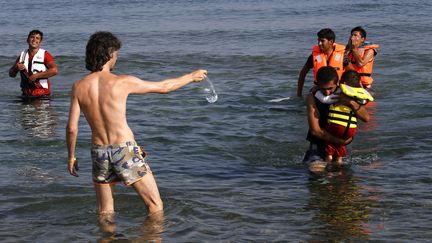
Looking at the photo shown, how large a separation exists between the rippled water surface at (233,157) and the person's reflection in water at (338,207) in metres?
0.02

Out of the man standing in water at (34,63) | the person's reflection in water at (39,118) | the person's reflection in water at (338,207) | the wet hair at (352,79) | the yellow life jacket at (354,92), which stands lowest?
the person's reflection in water at (39,118)

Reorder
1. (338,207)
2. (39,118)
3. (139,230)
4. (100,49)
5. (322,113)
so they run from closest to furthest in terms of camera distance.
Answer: (100,49), (139,230), (338,207), (322,113), (39,118)

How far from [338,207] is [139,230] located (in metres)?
2.09

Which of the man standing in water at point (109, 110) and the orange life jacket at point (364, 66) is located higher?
the man standing in water at point (109, 110)

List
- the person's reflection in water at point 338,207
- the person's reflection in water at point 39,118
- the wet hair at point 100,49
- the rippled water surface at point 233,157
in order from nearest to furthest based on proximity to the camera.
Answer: the wet hair at point 100,49 < the person's reflection in water at point 338,207 < the rippled water surface at point 233,157 < the person's reflection in water at point 39,118

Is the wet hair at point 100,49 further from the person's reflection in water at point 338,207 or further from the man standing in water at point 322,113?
the man standing in water at point 322,113

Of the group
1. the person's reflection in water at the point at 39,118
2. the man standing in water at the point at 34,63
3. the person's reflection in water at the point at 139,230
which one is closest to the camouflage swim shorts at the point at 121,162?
the person's reflection in water at the point at 139,230

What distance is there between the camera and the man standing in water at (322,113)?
8.40m

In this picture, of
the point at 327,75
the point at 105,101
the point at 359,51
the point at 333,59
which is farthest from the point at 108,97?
the point at 359,51

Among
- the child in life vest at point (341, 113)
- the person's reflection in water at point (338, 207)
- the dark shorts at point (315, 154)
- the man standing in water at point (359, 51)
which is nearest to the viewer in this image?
the person's reflection in water at point (338, 207)

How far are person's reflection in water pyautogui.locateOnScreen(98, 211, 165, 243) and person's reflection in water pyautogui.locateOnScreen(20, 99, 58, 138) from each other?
4.66 meters

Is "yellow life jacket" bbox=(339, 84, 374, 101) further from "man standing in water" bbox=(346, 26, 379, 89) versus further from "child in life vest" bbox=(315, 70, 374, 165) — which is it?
"man standing in water" bbox=(346, 26, 379, 89)

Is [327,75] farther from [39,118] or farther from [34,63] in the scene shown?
[34,63]

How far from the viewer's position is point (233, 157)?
1061 centimetres
